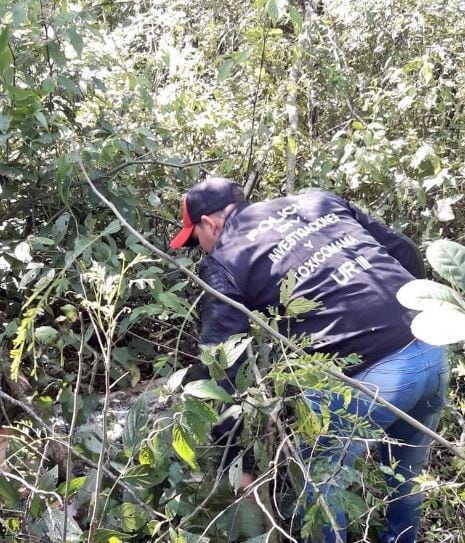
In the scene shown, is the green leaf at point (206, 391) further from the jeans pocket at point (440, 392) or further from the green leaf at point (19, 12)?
the green leaf at point (19, 12)

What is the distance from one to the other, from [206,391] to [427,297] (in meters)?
0.49

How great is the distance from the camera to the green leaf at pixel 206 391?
105 centimetres

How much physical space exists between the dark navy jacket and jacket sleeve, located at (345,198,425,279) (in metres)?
0.19

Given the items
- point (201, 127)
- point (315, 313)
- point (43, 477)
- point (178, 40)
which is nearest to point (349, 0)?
point (178, 40)

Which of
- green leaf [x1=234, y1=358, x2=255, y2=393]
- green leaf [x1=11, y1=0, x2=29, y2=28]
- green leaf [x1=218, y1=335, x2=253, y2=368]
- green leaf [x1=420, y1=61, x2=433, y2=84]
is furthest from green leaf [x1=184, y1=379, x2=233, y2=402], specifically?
green leaf [x1=420, y1=61, x2=433, y2=84]

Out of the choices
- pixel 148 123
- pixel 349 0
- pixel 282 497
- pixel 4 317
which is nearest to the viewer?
pixel 282 497

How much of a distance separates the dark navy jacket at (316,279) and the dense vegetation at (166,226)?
0.42ft

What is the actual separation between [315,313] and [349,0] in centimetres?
253

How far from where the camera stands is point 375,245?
188 centimetres

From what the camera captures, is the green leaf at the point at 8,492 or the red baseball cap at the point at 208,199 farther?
the red baseball cap at the point at 208,199

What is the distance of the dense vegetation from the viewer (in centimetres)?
125

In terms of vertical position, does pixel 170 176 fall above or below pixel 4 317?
above

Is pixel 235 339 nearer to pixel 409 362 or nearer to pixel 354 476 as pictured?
pixel 354 476

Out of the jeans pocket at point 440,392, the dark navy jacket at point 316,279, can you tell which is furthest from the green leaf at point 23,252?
the jeans pocket at point 440,392
